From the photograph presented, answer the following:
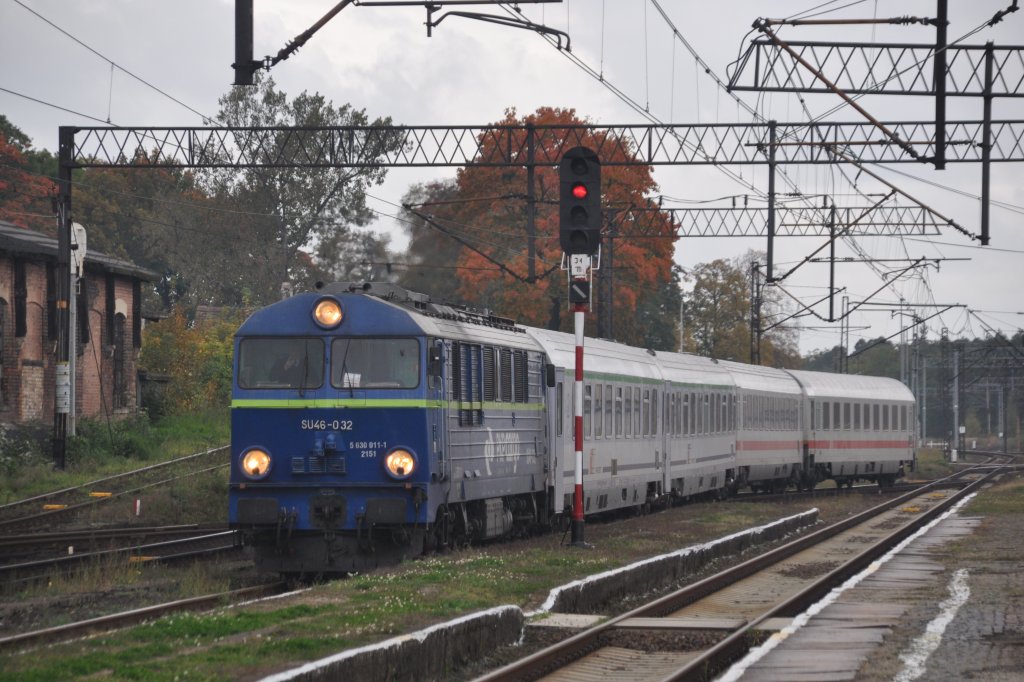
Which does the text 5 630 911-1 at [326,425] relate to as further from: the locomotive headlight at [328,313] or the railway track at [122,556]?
the railway track at [122,556]

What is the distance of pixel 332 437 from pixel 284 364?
3.63ft

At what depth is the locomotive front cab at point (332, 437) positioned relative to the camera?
56.9 ft

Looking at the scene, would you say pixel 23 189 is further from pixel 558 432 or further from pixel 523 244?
pixel 558 432

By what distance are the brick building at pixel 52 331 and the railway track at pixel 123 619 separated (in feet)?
77.2

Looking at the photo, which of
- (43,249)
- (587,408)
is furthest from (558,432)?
(43,249)

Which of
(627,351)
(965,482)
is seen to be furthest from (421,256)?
(627,351)

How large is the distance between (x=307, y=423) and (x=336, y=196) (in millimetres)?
54665

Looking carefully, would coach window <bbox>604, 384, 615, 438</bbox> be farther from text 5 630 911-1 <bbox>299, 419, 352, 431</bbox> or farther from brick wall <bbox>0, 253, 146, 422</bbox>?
brick wall <bbox>0, 253, 146, 422</bbox>

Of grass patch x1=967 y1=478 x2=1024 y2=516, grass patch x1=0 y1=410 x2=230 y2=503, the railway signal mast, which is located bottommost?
grass patch x1=967 y1=478 x2=1024 y2=516

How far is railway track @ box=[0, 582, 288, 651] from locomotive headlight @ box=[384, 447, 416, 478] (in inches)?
75.6

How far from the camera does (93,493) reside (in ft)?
101

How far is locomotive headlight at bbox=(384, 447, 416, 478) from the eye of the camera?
17344 millimetres

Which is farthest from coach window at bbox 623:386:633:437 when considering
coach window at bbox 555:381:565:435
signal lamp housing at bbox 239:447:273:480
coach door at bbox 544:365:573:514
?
signal lamp housing at bbox 239:447:273:480

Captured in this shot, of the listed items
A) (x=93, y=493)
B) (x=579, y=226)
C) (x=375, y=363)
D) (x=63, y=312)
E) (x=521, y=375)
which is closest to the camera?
(x=375, y=363)
